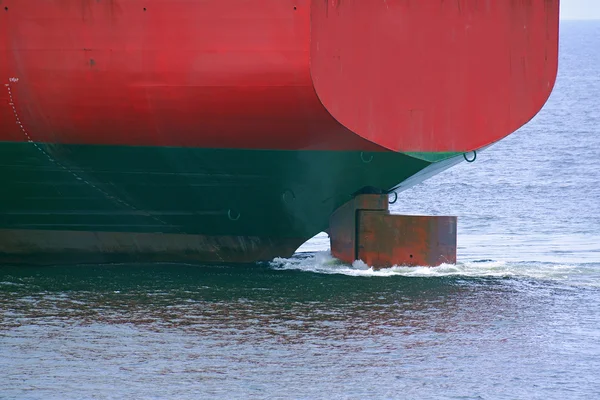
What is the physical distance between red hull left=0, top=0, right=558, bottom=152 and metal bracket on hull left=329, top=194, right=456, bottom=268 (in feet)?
3.49

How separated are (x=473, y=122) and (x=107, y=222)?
4.11 meters

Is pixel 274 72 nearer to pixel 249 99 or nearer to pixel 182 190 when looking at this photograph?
pixel 249 99

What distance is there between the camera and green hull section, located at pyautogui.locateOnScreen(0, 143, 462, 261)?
12.6m

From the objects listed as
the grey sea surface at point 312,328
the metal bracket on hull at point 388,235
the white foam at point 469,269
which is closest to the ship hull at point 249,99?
the metal bracket on hull at point 388,235

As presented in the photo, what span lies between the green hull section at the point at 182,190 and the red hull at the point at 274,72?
0.24 m

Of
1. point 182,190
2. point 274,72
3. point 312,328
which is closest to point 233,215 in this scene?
point 182,190

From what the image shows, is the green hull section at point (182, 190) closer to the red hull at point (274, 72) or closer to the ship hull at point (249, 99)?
the ship hull at point (249, 99)

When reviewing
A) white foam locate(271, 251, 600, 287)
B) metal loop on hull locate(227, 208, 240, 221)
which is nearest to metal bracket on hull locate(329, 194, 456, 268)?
white foam locate(271, 251, 600, 287)

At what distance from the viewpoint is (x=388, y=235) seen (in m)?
13.3

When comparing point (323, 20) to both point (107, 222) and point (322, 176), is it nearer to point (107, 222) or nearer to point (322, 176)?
point (322, 176)

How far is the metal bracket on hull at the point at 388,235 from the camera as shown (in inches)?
516

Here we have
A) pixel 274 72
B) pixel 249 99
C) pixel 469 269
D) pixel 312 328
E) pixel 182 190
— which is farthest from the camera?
pixel 469 269

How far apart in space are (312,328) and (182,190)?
3.38m

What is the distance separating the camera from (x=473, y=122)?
12508 millimetres
